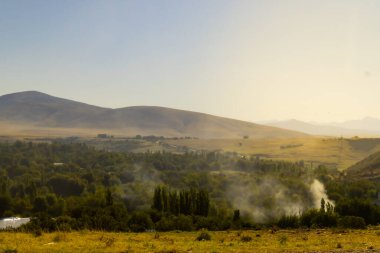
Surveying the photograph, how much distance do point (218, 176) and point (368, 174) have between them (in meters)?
61.6

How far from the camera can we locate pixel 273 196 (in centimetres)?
12344

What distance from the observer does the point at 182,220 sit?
148 ft

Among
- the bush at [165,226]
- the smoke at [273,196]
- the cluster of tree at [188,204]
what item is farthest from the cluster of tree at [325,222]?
the smoke at [273,196]

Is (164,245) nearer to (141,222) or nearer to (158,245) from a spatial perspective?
(158,245)

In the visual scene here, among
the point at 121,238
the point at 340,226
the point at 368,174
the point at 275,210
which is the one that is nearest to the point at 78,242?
the point at 121,238

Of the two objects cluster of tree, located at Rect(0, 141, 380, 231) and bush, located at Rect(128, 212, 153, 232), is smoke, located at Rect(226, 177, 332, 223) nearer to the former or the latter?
cluster of tree, located at Rect(0, 141, 380, 231)

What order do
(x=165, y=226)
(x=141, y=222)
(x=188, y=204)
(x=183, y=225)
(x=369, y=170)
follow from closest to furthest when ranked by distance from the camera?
(x=165, y=226), (x=183, y=225), (x=141, y=222), (x=188, y=204), (x=369, y=170)

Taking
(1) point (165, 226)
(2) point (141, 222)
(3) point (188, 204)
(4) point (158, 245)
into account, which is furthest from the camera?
(3) point (188, 204)

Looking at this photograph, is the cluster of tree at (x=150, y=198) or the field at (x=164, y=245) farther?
the cluster of tree at (x=150, y=198)

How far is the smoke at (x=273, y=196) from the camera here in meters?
110

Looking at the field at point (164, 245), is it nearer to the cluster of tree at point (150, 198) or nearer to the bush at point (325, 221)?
the cluster of tree at point (150, 198)

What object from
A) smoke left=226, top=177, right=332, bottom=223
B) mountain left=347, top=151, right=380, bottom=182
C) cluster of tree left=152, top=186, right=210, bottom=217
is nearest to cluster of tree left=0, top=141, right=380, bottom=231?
cluster of tree left=152, top=186, right=210, bottom=217

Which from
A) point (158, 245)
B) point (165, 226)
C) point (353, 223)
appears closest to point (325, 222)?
point (353, 223)

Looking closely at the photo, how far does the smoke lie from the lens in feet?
362
